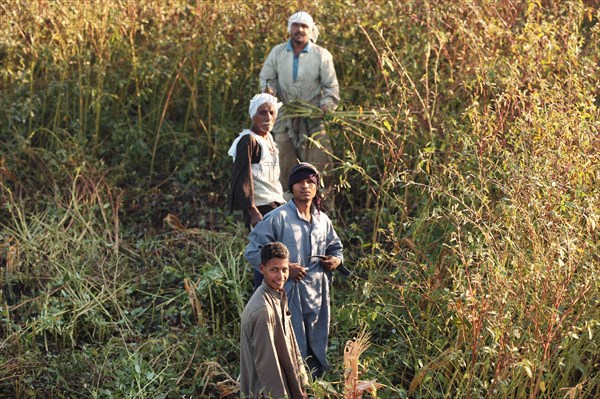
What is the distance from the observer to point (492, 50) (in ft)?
26.7

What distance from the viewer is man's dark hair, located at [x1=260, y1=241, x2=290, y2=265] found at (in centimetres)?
540

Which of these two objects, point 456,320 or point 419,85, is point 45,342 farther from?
point 419,85

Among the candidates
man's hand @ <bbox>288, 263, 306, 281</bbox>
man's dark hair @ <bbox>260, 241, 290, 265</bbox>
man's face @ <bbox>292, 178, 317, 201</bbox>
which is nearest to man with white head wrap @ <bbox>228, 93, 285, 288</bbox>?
man's face @ <bbox>292, 178, 317, 201</bbox>

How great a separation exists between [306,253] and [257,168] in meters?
0.82

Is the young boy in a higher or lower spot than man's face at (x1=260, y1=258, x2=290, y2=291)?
lower

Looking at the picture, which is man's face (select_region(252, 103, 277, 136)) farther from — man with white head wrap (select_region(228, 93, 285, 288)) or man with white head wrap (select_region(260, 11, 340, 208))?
man with white head wrap (select_region(260, 11, 340, 208))

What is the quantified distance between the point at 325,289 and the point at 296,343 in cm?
56

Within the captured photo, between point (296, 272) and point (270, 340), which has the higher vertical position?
point (296, 272)

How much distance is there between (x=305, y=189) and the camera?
19.4 ft

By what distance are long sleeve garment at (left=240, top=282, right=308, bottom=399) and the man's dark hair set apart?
13 cm

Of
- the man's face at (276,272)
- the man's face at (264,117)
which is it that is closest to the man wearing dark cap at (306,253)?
the man's face at (276,272)

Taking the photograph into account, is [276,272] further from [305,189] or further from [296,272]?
[305,189]

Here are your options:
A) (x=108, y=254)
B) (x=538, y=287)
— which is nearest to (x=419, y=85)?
(x=108, y=254)

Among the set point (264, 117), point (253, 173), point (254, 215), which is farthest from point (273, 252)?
point (264, 117)
